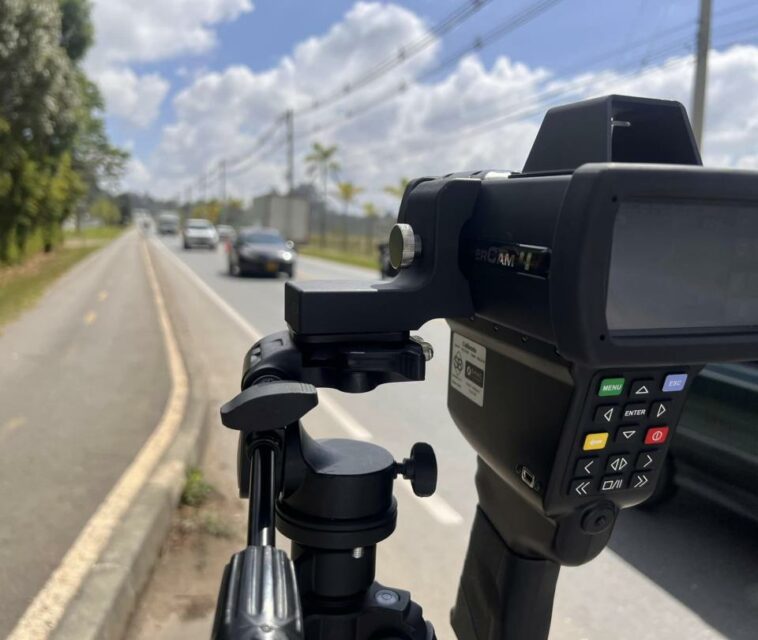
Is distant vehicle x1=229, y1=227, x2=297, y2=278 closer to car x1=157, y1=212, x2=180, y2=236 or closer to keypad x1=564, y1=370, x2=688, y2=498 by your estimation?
keypad x1=564, y1=370, x2=688, y2=498

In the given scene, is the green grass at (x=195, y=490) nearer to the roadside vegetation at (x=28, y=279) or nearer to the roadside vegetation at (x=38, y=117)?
the roadside vegetation at (x=28, y=279)

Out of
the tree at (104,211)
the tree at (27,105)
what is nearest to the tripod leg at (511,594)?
the tree at (27,105)

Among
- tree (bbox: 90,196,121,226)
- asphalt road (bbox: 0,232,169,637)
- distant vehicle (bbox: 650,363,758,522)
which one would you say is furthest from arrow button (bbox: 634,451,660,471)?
tree (bbox: 90,196,121,226)

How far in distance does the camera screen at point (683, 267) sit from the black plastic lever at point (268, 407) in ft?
1.47

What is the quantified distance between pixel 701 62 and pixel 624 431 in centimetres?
1457

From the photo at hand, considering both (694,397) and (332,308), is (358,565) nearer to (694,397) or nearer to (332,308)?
(332,308)

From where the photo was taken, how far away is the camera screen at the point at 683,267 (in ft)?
3.31

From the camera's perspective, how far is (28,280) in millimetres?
17797

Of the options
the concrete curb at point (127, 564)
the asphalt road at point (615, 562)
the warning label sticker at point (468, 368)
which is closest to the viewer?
the warning label sticker at point (468, 368)

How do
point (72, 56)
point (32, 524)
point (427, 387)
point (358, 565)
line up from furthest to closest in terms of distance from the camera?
1. point (72, 56)
2. point (427, 387)
3. point (32, 524)
4. point (358, 565)

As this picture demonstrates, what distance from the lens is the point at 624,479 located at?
46.1 inches

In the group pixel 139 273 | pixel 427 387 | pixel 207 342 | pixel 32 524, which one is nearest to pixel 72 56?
pixel 139 273

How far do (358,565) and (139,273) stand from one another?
69.4 ft

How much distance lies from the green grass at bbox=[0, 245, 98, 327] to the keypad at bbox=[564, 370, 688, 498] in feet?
36.0
